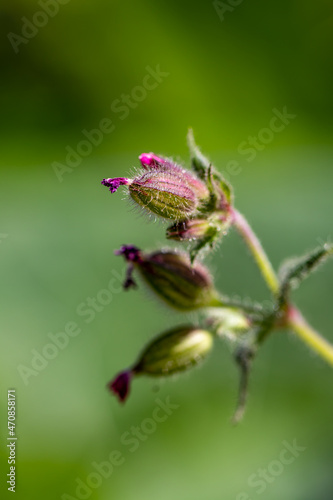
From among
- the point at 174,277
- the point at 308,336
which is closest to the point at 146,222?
the point at 174,277

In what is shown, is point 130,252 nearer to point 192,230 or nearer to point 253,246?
point 192,230

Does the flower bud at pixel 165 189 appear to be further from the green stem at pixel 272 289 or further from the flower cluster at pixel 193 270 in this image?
the green stem at pixel 272 289

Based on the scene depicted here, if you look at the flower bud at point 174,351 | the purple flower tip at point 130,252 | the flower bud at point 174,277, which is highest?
the purple flower tip at point 130,252

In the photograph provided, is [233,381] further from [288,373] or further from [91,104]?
[91,104]

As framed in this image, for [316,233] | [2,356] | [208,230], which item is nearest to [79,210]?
[2,356]

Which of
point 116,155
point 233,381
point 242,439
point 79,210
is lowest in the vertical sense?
point 242,439

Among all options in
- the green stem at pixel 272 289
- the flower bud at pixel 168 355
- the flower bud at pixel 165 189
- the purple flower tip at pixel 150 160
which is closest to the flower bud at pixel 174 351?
the flower bud at pixel 168 355

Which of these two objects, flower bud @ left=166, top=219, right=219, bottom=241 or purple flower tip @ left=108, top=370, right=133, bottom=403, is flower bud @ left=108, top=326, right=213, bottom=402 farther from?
flower bud @ left=166, top=219, right=219, bottom=241
